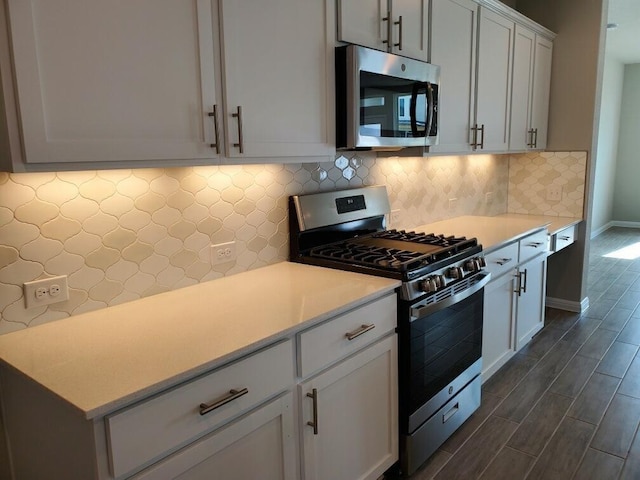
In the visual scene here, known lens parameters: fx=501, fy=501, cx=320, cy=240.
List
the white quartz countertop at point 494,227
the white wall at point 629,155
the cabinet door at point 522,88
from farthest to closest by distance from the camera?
the white wall at point 629,155, the cabinet door at point 522,88, the white quartz countertop at point 494,227

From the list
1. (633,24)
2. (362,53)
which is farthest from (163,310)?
(633,24)

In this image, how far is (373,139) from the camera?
2238 mm

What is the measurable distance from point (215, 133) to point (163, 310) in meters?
0.63

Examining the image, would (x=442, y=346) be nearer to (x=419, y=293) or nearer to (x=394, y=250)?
(x=419, y=293)

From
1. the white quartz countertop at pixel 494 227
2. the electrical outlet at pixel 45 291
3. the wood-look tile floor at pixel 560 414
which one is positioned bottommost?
the wood-look tile floor at pixel 560 414

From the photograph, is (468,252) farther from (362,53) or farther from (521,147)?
(521,147)

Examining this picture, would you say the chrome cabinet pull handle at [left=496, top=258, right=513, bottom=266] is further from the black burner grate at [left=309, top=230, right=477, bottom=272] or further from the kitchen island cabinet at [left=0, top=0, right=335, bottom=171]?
the kitchen island cabinet at [left=0, top=0, right=335, bottom=171]

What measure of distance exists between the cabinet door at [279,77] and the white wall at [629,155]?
799 centimetres

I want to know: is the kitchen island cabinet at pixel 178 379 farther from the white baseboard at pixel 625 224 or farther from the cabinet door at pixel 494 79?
the white baseboard at pixel 625 224

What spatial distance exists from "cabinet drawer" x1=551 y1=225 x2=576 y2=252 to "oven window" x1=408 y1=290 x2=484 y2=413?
143 centimetres

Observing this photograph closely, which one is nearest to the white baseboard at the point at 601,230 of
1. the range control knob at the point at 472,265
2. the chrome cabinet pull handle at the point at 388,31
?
the range control knob at the point at 472,265

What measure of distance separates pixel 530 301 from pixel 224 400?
270 cm

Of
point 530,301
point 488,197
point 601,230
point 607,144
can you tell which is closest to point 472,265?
point 530,301

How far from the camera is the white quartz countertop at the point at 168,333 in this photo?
3.96 ft
